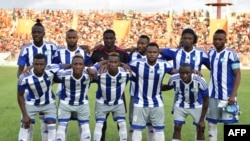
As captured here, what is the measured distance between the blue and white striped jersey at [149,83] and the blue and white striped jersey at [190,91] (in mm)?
199

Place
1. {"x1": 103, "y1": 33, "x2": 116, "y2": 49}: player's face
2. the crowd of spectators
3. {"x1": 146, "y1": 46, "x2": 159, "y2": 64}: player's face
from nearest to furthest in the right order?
{"x1": 146, "y1": 46, "x2": 159, "y2": 64}: player's face → {"x1": 103, "y1": 33, "x2": 116, "y2": 49}: player's face → the crowd of spectators

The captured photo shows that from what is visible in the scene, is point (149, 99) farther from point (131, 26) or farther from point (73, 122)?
point (131, 26)

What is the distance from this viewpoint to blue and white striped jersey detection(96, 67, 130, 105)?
630cm

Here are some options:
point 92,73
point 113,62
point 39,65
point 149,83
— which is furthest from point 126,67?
point 39,65

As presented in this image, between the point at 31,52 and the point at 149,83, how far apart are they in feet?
5.92

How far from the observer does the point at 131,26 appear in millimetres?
36000

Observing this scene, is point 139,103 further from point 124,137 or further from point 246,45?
point 246,45

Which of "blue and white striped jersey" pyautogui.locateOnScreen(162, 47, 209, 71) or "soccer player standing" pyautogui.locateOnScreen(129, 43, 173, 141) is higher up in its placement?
"blue and white striped jersey" pyautogui.locateOnScreen(162, 47, 209, 71)

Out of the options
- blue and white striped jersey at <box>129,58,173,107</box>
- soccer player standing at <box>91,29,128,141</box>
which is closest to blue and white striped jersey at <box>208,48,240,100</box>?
blue and white striped jersey at <box>129,58,173,107</box>

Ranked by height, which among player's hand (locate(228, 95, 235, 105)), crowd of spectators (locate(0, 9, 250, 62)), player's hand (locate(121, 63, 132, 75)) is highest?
crowd of spectators (locate(0, 9, 250, 62))

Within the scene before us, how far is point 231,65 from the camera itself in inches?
249

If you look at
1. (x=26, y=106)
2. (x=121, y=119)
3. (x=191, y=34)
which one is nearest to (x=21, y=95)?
(x=26, y=106)

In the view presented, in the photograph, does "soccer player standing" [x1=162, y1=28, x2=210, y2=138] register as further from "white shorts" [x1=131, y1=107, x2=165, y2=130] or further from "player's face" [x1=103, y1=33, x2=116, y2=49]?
"player's face" [x1=103, y1=33, x2=116, y2=49]

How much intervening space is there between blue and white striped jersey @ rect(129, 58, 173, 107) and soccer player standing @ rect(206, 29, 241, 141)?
721mm
